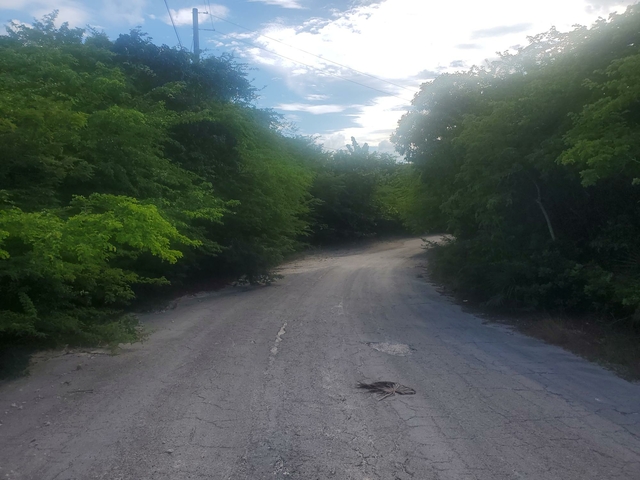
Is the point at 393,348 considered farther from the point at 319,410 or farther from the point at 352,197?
the point at 352,197

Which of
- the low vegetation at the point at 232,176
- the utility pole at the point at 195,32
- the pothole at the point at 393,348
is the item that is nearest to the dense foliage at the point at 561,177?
the low vegetation at the point at 232,176

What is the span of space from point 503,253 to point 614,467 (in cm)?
1002

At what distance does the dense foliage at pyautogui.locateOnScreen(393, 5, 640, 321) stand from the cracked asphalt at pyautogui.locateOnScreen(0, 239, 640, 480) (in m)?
1.91

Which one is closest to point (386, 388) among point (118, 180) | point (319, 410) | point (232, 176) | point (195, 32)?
point (319, 410)

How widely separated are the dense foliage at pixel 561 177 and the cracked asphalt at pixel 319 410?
1914 mm

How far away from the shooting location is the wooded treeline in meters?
8.56

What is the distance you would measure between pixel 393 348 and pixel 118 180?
7.02 meters

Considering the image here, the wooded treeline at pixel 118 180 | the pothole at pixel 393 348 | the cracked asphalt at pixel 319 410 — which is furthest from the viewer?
the pothole at pixel 393 348

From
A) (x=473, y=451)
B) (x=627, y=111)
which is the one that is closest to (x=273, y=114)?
(x=627, y=111)

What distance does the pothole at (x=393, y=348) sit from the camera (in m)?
9.72

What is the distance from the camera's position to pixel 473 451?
549 cm

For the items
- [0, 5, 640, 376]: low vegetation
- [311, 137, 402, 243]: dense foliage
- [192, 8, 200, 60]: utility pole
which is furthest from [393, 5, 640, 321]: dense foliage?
[311, 137, 402, 243]: dense foliage

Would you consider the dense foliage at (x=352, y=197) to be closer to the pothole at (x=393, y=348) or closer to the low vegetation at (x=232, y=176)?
the low vegetation at (x=232, y=176)

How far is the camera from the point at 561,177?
1359 cm
